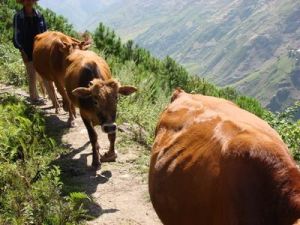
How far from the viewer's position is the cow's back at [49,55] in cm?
941

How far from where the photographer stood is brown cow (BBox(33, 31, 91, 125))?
9.20 m

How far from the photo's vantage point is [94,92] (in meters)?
7.48

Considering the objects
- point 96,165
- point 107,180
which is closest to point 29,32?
point 96,165

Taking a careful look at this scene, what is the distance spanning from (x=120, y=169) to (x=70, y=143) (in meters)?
1.34

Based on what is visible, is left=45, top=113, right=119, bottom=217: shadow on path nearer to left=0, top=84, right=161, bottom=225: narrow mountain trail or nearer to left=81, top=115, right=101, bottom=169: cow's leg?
left=0, top=84, right=161, bottom=225: narrow mountain trail

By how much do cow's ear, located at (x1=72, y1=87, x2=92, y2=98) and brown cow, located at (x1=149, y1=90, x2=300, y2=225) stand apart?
285cm

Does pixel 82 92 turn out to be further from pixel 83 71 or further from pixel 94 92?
pixel 83 71

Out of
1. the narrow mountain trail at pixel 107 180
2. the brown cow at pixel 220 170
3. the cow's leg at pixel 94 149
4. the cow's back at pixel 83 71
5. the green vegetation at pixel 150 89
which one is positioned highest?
the brown cow at pixel 220 170

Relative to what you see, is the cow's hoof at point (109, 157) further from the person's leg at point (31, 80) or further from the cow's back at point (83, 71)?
the person's leg at point (31, 80)

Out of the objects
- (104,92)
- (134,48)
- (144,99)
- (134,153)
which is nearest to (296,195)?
(104,92)

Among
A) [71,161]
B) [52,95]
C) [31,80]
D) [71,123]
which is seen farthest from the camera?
[31,80]

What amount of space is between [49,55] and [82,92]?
8.27ft

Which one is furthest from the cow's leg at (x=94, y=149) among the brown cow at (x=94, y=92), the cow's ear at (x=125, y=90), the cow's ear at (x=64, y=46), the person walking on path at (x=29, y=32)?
the person walking on path at (x=29, y=32)

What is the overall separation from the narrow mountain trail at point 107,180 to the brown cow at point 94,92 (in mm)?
291
